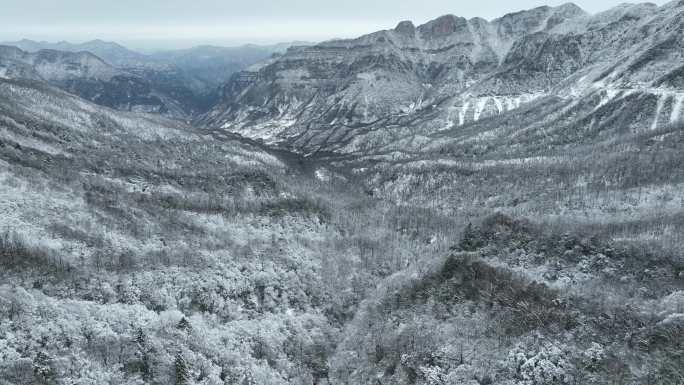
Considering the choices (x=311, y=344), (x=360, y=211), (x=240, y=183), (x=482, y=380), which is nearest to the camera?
(x=482, y=380)

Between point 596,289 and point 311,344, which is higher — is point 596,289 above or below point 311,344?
above

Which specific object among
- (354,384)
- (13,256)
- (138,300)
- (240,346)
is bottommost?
(354,384)

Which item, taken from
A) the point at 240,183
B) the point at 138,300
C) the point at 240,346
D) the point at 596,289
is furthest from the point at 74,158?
the point at 596,289

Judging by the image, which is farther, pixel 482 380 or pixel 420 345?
pixel 420 345

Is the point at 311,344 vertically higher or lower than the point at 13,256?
lower

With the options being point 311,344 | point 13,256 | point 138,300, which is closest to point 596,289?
point 311,344

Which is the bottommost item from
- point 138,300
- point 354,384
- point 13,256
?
point 354,384

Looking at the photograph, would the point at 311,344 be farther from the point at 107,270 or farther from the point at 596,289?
the point at 596,289

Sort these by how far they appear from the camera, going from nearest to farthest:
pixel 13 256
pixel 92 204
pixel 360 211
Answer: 1. pixel 13 256
2. pixel 92 204
3. pixel 360 211

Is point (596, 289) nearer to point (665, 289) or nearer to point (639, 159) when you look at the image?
point (665, 289)

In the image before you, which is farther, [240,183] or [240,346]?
[240,183]
